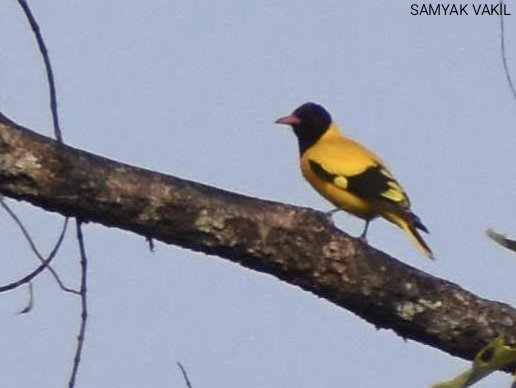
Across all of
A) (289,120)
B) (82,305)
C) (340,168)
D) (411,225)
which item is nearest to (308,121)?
(289,120)

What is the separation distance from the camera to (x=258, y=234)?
2541 millimetres

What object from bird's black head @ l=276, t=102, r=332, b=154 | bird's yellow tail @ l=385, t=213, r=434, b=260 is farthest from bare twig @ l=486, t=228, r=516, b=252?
bird's black head @ l=276, t=102, r=332, b=154

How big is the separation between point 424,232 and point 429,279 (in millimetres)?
2376

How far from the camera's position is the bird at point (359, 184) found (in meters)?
5.20

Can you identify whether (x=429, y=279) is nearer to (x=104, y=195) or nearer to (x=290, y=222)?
(x=290, y=222)

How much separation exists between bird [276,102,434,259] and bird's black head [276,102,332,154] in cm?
41

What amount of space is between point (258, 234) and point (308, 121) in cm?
399

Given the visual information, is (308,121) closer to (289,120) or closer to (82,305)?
(289,120)

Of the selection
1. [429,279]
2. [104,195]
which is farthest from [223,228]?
[429,279]

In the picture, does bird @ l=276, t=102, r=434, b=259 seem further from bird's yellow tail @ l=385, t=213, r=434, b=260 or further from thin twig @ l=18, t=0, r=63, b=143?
thin twig @ l=18, t=0, r=63, b=143

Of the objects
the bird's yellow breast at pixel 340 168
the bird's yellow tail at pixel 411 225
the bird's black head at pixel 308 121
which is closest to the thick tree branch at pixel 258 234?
the bird's yellow tail at pixel 411 225

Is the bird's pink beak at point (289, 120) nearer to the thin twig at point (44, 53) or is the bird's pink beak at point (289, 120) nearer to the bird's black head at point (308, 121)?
the bird's black head at point (308, 121)

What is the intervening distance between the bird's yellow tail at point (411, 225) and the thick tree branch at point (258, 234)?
2.18m

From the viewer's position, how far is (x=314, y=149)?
5773mm
